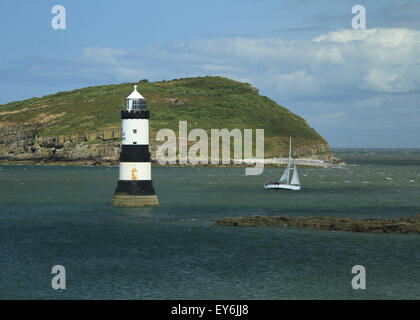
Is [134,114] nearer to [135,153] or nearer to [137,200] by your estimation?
[135,153]

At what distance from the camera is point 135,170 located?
53.2 metres

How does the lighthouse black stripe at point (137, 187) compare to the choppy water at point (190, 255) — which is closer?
the choppy water at point (190, 255)

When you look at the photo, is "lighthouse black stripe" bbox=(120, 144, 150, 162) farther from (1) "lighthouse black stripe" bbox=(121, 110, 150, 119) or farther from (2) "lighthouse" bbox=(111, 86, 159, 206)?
(1) "lighthouse black stripe" bbox=(121, 110, 150, 119)

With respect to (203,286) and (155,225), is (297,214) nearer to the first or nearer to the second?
(155,225)

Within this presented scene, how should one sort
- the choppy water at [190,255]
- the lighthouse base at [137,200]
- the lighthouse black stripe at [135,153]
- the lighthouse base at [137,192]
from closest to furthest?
the choppy water at [190,255], the lighthouse black stripe at [135,153], the lighthouse base at [137,192], the lighthouse base at [137,200]

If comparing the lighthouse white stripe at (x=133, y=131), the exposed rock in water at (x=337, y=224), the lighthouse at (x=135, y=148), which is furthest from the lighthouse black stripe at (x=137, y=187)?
the exposed rock in water at (x=337, y=224)

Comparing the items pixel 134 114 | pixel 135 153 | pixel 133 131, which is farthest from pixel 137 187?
pixel 134 114

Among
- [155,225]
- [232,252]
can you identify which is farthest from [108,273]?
[155,225]

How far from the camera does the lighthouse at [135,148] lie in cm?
5234

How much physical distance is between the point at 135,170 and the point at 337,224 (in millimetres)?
16407

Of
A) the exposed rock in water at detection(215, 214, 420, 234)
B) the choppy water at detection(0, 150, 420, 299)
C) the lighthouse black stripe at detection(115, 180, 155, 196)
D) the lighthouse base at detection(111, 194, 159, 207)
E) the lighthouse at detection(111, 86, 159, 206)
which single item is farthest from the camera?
the lighthouse base at detection(111, 194, 159, 207)

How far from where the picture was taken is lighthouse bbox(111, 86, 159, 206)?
52.3 meters

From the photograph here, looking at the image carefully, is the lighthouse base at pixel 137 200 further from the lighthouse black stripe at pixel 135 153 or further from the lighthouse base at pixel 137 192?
the lighthouse black stripe at pixel 135 153

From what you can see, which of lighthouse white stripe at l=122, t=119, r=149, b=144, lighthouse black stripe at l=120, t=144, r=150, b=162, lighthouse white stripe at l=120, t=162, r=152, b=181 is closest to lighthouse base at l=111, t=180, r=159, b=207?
lighthouse white stripe at l=120, t=162, r=152, b=181
